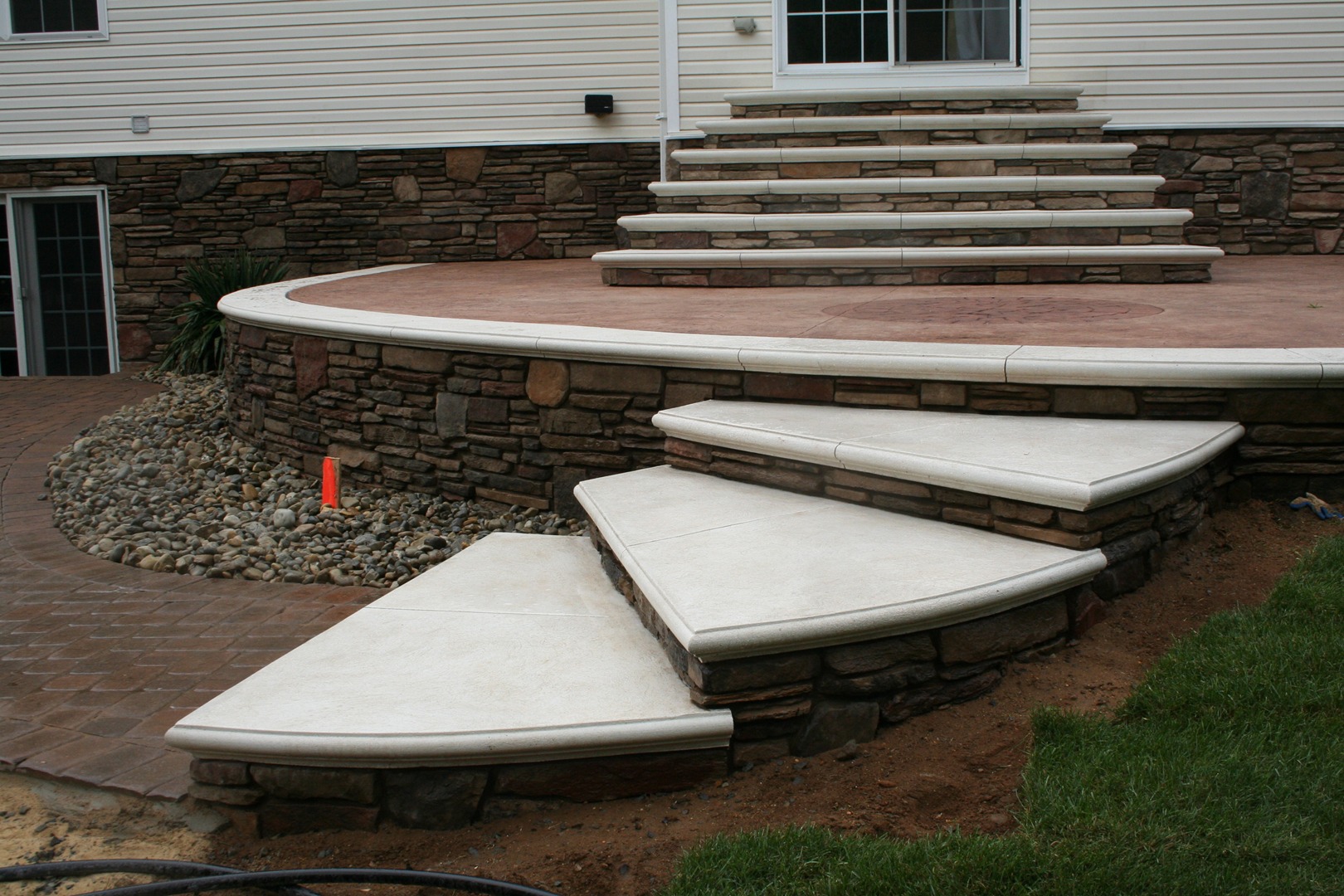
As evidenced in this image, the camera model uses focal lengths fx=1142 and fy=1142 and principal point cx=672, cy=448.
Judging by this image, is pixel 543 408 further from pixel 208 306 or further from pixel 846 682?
pixel 208 306

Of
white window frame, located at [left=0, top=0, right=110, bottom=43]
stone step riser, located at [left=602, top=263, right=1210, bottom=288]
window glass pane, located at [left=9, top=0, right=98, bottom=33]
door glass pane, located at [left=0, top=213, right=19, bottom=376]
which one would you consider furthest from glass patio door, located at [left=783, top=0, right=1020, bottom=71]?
door glass pane, located at [left=0, top=213, right=19, bottom=376]

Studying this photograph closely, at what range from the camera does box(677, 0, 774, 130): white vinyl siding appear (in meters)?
8.95

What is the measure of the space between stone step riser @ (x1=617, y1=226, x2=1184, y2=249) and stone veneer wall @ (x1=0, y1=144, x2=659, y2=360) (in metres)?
2.68

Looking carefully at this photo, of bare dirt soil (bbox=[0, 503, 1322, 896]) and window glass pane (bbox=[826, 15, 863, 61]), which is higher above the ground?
window glass pane (bbox=[826, 15, 863, 61])

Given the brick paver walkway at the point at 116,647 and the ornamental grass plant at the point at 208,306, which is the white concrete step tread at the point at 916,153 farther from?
the brick paver walkway at the point at 116,647

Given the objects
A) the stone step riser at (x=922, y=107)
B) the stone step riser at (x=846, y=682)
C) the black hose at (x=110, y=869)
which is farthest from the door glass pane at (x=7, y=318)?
the stone step riser at (x=846, y=682)

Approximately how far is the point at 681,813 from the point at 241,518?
360cm

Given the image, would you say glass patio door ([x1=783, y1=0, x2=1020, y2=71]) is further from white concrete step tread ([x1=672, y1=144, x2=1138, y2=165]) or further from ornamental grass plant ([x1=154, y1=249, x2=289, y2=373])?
ornamental grass plant ([x1=154, y1=249, x2=289, y2=373])

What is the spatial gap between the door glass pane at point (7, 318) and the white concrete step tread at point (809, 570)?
9584mm

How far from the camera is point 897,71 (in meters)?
8.80

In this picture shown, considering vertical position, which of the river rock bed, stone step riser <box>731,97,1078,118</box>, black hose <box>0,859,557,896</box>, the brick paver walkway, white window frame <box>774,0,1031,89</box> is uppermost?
white window frame <box>774,0,1031,89</box>

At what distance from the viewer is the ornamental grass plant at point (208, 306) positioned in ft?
30.6

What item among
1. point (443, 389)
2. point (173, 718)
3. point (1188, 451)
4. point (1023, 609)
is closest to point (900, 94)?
point (443, 389)

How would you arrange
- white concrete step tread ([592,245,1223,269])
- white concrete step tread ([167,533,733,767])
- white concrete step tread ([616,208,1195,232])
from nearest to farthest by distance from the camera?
1. white concrete step tread ([167,533,733,767])
2. white concrete step tread ([592,245,1223,269])
3. white concrete step tread ([616,208,1195,232])
